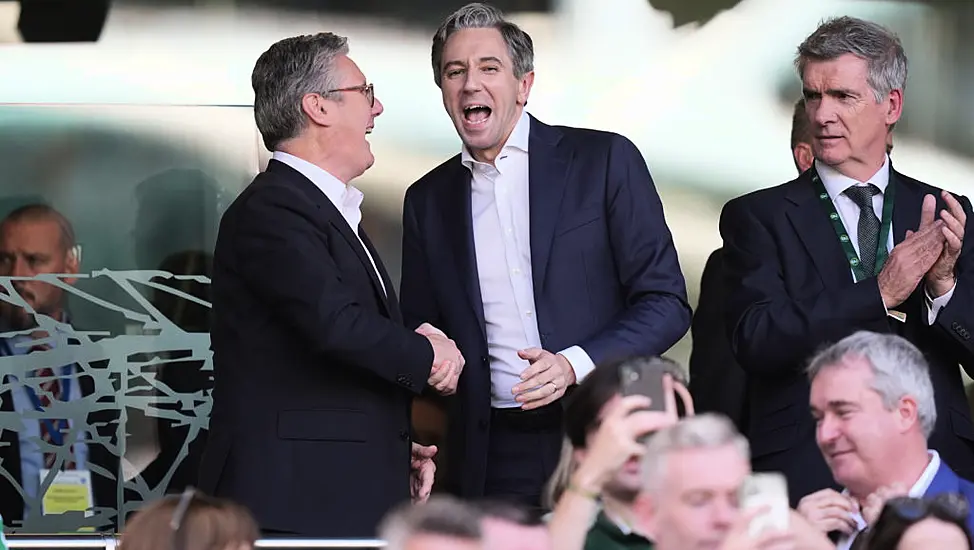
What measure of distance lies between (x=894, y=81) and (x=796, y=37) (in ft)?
5.66

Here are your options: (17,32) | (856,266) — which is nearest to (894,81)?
(856,266)

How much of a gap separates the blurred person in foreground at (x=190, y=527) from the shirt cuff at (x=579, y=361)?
4.24 ft

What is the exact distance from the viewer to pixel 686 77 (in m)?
6.38

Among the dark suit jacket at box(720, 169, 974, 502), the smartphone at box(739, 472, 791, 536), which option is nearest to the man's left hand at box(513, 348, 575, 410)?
the dark suit jacket at box(720, 169, 974, 502)

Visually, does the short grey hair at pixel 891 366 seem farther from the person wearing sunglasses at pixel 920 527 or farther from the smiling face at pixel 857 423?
the person wearing sunglasses at pixel 920 527

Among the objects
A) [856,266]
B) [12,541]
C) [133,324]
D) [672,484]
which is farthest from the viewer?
[133,324]

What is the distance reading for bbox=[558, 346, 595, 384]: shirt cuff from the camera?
14.4 feet

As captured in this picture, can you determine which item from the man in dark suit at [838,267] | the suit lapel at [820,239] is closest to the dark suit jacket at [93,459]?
the man in dark suit at [838,267]

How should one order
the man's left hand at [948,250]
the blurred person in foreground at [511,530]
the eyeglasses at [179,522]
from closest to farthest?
the blurred person in foreground at [511,530]
the eyeglasses at [179,522]
the man's left hand at [948,250]

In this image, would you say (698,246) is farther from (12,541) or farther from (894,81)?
(12,541)

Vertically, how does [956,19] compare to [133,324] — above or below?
above

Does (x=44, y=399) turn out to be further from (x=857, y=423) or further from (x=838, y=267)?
(x=857, y=423)

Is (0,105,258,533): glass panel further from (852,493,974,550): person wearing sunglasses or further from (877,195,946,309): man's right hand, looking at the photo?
(852,493,974,550): person wearing sunglasses

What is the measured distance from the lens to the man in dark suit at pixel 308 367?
415 centimetres
